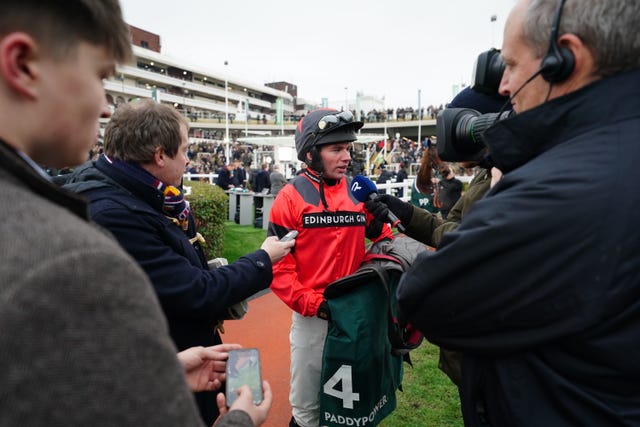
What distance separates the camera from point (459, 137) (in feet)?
5.68

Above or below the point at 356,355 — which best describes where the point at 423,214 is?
above

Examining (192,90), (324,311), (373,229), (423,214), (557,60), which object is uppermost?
(192,90)

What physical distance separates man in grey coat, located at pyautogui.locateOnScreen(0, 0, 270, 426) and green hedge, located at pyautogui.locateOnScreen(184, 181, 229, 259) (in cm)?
555

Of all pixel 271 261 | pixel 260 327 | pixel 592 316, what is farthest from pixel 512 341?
pixel 260 327

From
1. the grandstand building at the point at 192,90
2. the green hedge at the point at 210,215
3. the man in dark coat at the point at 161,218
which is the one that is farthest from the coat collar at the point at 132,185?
the grandstand building at the point at 192,90

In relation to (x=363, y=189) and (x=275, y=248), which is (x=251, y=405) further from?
(x=363, y=189)

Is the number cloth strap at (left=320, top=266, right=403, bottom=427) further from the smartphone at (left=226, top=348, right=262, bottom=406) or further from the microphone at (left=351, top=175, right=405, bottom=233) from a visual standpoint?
the smartphone at (left=226, top=348, right=262, bottom=406)

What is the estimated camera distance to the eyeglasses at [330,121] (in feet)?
9.46

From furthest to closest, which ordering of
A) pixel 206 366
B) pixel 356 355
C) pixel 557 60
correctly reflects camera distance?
pixel 356 355 < pixel 206 366 < pixel 557 60

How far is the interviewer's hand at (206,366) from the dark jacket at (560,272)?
79 centimetres

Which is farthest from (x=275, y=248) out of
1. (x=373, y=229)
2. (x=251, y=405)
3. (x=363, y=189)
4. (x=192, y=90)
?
(x=192, y=90)

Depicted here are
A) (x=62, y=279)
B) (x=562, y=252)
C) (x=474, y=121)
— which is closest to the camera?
(x=62, y=279)

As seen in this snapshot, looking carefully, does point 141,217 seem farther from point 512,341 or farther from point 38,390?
point 512,341

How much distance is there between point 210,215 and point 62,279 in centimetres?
602
